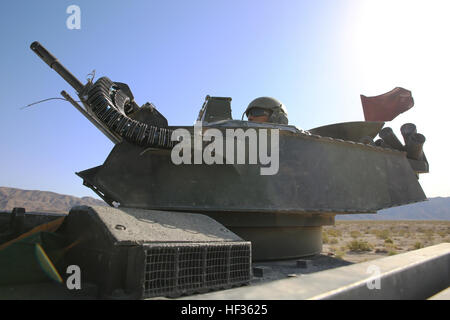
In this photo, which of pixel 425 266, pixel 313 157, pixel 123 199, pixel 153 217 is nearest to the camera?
pixel 425 266

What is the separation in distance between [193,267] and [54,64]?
6.08 m

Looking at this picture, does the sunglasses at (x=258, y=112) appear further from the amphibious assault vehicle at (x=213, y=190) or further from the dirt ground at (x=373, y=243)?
the dirt ground at (x=373, y=243)

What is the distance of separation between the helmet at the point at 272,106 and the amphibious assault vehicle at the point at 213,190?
2.38 ft

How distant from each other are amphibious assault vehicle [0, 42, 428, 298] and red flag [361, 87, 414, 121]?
3.72 m

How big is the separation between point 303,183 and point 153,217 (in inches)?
137

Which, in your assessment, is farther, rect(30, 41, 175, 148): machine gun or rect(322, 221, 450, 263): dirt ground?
rect(322, 221, 450, 263): dirt ground

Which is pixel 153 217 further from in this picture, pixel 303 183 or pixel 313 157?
pixel 313 157

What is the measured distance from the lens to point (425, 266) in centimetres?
240

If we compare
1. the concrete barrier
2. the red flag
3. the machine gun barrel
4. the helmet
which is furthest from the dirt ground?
the machine gun barrel

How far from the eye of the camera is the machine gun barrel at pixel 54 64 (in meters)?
6.88

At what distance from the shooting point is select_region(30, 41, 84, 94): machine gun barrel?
688 centimetres

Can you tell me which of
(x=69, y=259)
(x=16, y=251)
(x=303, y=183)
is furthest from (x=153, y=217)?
(x=303, y=183)

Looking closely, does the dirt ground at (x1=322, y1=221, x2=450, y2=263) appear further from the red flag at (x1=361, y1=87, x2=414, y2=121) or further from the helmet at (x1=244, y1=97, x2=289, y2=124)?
the red flag at (x1=361, y1=87, x2=414, y2=121)
